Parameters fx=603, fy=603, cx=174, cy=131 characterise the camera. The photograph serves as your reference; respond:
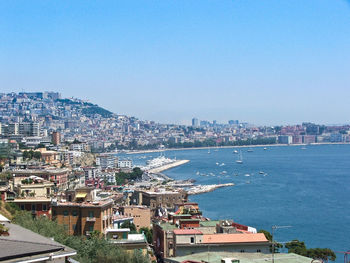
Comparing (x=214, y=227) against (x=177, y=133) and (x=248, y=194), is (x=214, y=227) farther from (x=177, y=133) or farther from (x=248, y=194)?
(x=177, y=133)

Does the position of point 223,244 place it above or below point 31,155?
below

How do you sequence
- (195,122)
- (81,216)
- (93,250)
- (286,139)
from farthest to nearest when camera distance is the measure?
(195,122) → (286,139) → (81,216) → (93,250)

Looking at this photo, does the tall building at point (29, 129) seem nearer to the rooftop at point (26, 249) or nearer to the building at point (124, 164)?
the building at point (124, 164)

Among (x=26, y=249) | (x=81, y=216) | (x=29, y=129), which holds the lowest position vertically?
(x=81, y=216)

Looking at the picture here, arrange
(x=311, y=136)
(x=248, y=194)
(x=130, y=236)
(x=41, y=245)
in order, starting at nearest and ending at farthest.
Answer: (x=41, y=245), (x=130, y=236), (x=248, y=194), (x=311, y=136)

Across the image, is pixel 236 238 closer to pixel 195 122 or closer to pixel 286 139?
pixel 286 139

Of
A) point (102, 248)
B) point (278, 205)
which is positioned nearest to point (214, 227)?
point (102, 248)

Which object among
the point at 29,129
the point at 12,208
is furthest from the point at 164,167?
the point at 12,208

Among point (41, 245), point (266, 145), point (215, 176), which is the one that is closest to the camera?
point (41, 245)

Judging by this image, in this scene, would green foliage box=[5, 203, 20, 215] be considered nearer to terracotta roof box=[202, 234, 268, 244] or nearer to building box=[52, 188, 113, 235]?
building box=[52, 188, 113, 235]

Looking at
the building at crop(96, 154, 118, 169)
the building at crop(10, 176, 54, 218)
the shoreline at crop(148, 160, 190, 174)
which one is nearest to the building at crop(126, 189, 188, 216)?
the building at crop(10, 176, 54, 218)

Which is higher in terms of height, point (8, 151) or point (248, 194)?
point (8, 151)
